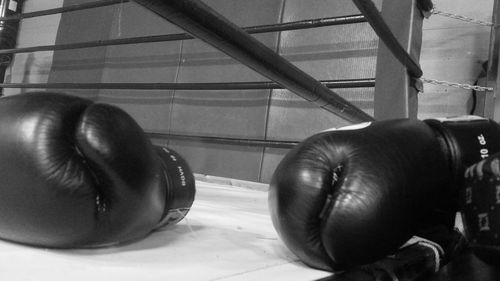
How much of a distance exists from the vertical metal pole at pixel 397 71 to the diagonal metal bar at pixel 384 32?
23 mm

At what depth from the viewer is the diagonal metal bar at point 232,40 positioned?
49 centimetres

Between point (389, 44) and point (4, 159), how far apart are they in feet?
2.71

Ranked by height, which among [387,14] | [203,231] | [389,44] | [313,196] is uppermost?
[387,14]

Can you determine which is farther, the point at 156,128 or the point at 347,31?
the point at 156,128

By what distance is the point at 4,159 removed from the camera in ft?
1.34

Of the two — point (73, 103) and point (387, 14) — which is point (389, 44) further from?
point (73, 103)

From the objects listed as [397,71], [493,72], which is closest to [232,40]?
[397,71]

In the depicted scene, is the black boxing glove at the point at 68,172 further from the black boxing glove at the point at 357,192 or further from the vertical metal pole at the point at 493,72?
the vertical metal pole at the point at 493,72

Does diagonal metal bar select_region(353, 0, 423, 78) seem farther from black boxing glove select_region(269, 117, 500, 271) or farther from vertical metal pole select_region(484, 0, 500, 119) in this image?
black boxing glove select_region(269, 117, 500, 271)

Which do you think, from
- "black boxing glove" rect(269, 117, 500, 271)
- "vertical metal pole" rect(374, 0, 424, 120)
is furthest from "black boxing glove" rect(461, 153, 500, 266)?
"vertical metal pole" rect(374, 0, 424, 120)

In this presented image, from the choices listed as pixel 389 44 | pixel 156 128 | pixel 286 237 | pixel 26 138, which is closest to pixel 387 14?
pixel 389 44

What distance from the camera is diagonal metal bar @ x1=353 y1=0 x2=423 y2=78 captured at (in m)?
0.76

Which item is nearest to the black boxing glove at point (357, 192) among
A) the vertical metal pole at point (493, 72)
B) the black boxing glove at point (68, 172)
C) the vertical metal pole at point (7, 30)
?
the black boxing glove at point (68, 172)

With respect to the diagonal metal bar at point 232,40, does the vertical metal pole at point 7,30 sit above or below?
above
